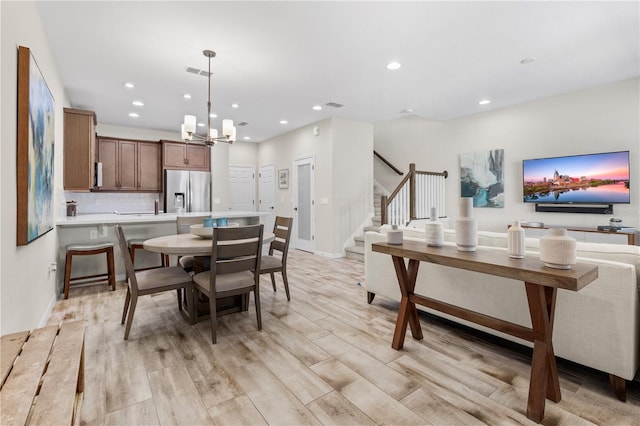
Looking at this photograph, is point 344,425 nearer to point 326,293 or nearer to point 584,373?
point 584,373

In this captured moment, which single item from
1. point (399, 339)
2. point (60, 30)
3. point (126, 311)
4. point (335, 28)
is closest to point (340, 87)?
point (335, 28)

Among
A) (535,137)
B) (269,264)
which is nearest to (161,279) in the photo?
(269,264)

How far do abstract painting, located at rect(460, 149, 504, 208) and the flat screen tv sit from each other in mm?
421

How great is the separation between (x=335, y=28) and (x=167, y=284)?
2687 millimetres

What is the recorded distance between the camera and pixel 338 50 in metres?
3.21

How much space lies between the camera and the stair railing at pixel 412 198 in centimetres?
561

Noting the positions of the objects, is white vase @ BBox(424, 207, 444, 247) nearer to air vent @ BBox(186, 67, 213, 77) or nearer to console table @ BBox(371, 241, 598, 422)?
console table @ BBox(371, 241, 598, 422)

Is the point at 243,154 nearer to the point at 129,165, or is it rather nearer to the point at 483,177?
the point at 129,165

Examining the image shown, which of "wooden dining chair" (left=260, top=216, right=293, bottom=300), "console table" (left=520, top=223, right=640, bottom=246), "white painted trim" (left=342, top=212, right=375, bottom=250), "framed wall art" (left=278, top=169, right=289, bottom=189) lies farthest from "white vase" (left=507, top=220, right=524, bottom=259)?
"framed wall art" (left=278, top=169, right=289, bottom=189)

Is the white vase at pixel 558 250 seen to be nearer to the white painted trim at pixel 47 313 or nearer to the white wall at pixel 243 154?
the white painted trim at pixel 47 313

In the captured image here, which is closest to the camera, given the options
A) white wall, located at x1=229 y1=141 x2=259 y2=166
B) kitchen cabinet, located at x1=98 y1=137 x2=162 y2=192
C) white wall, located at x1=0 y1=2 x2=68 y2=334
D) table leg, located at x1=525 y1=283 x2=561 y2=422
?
table leg, located at x1=525 y1=283 x2=561 y2=422

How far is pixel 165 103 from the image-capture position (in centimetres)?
495

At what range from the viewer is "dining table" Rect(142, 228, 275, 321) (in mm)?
2451

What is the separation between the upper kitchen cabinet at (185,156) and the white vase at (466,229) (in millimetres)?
6069
